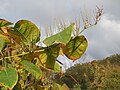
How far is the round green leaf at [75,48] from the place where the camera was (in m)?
0.98

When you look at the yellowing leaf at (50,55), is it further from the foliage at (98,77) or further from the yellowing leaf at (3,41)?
the foliage at (98,77)

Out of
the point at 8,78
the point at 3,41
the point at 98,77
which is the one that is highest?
the point at 98,77

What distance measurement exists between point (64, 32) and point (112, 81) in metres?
13.7

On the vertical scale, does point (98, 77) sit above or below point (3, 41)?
above

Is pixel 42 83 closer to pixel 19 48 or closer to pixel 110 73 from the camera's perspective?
pixel 19 48

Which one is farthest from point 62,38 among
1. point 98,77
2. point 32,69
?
point 98,77

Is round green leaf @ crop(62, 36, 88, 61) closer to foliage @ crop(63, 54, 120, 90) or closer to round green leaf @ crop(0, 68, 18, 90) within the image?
round green leaf @ crop(0, 68, 18, 90)

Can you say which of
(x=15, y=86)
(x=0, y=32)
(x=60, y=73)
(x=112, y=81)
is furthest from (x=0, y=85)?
(x=112, y=81)

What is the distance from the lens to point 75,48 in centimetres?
100

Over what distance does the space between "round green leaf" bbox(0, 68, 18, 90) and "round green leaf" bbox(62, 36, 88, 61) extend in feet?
0.60

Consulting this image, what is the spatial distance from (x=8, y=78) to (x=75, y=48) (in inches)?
9.5

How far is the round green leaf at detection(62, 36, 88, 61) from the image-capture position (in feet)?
3.22

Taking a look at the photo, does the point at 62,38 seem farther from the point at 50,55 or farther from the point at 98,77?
the point at 98,77

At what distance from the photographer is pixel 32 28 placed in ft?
3.12
